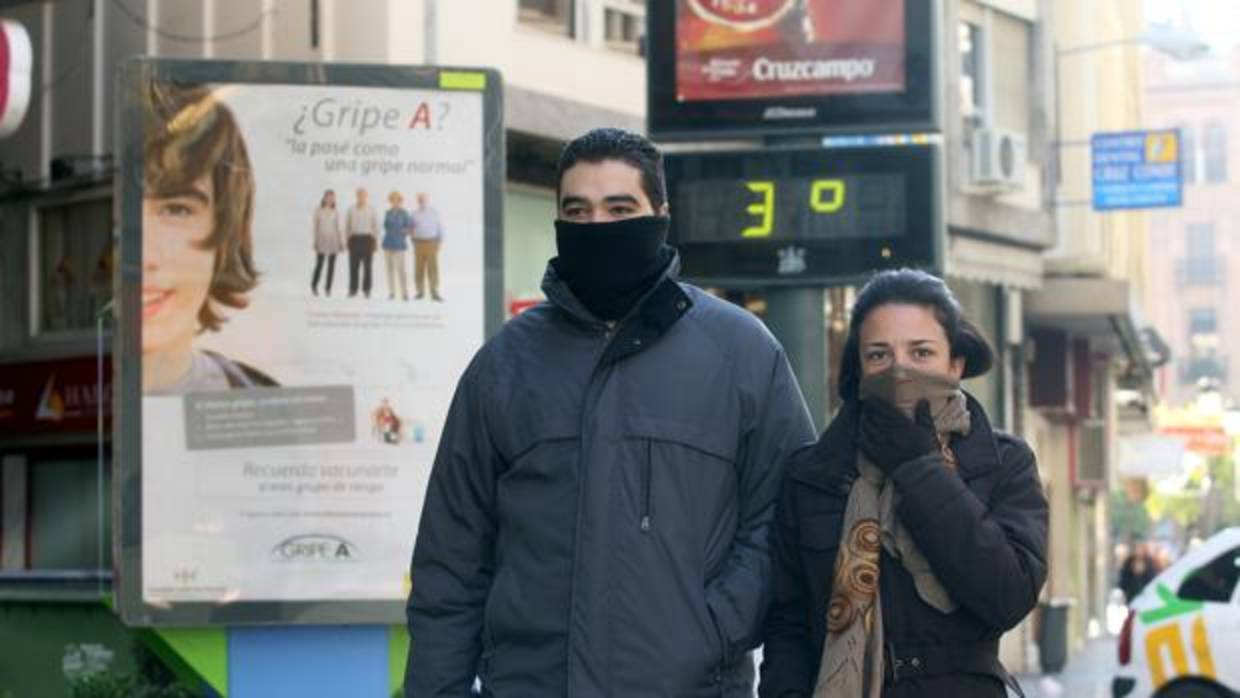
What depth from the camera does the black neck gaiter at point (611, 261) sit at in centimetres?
453

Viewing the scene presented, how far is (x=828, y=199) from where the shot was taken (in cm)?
992

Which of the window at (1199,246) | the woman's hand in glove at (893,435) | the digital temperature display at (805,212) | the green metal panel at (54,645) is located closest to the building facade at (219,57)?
the green metal panel at (54,645)

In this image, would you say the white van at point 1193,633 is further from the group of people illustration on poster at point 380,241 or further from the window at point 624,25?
the group of people illustration on poster at point 380,241

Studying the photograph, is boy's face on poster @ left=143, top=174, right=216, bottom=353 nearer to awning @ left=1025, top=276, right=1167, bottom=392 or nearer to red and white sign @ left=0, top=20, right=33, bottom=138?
red and white sign @ left=0, top=20, right=33, bottom=138

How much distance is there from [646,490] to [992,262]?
2014cm

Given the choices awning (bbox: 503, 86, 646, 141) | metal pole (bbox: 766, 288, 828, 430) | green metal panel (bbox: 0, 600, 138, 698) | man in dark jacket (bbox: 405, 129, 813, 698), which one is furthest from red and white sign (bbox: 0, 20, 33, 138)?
man in dark jacket (bbox: 405, 129, 813, 698)

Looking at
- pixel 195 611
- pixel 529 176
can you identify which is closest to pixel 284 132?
pixel 195 611

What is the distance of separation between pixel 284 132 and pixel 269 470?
1290mm

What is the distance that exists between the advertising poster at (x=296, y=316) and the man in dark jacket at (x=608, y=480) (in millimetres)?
4509

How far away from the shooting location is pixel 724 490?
15.0 ft

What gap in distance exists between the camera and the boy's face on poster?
9.05 metres

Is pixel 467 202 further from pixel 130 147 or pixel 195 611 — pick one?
pixel 195 611

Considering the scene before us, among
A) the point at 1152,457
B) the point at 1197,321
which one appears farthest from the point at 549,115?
the point at 1197,321

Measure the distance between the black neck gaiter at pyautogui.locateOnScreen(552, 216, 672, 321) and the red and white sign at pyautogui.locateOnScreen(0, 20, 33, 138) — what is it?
36.9 ft
